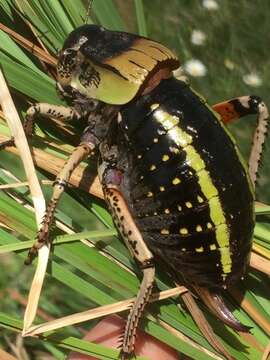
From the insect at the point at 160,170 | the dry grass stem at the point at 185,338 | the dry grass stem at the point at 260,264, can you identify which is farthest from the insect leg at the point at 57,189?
the dry grass stem at the point at 260,264

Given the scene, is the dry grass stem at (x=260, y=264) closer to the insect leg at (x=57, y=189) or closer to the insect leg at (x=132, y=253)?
the insect leg at (x=132, y=253)

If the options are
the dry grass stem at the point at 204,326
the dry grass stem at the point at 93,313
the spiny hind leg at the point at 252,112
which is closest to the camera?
the dry grass stem at the point at 93,313

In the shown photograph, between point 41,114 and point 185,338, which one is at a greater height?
point 41,114

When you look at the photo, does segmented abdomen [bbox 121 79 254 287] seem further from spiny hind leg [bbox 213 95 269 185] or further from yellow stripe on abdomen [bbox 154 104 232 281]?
spiny hind leg [bbox 213 95 269 185]

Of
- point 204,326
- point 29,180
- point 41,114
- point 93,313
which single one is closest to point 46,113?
point 41,114

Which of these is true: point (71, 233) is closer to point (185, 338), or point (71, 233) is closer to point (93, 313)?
point (93, 313)

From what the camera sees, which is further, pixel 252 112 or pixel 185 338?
pixel 252 112

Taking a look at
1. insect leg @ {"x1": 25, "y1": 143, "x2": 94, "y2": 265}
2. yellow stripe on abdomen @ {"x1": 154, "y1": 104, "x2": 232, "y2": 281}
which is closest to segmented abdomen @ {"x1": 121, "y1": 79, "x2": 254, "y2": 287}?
yellow stripe on abdomen @ {"x1": 154, "y1": 104, "x2": 232, "y2": 281}
